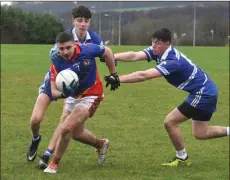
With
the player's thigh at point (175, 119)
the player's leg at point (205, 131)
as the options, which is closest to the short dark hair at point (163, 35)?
the player's thigh at point (175, 119)

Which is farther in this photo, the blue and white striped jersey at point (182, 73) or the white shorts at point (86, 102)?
the white shorts at point (86, 102)

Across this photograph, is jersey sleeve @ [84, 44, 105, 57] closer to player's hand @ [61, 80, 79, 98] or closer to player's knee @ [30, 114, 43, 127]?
player's hand @ [61, 80, 79, 98]

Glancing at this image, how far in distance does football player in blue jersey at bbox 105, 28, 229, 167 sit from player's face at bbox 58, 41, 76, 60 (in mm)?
763

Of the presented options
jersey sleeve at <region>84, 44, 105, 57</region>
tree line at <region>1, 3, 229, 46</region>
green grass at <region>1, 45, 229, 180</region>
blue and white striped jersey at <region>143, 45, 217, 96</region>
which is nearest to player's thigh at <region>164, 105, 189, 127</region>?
blue and white striped jersey at <region>143, 45, 217, 96</region>

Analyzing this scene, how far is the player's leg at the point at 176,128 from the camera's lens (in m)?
8.20

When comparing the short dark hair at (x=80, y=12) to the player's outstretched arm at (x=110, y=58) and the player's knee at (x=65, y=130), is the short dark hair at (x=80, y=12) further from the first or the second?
the player's knee at (x=65, y=130)

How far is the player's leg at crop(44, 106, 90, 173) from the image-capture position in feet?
25.1

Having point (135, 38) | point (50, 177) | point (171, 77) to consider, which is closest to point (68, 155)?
point (50, 177)

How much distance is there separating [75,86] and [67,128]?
24.0 inches

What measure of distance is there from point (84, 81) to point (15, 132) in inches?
148

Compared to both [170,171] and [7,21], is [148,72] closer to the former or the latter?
[170,171]

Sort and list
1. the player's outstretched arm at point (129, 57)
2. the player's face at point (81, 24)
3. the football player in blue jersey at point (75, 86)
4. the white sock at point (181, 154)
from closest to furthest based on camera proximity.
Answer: the football player in blue jersey at point (75, 86), the player's face at point (81, 24), the white sock at point (181, 154), the player's outstretched arm at point (129, 57)

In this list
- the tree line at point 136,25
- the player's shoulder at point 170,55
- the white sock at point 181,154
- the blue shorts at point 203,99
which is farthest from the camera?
the tree line at point 136,25

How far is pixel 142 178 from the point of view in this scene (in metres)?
7.56
